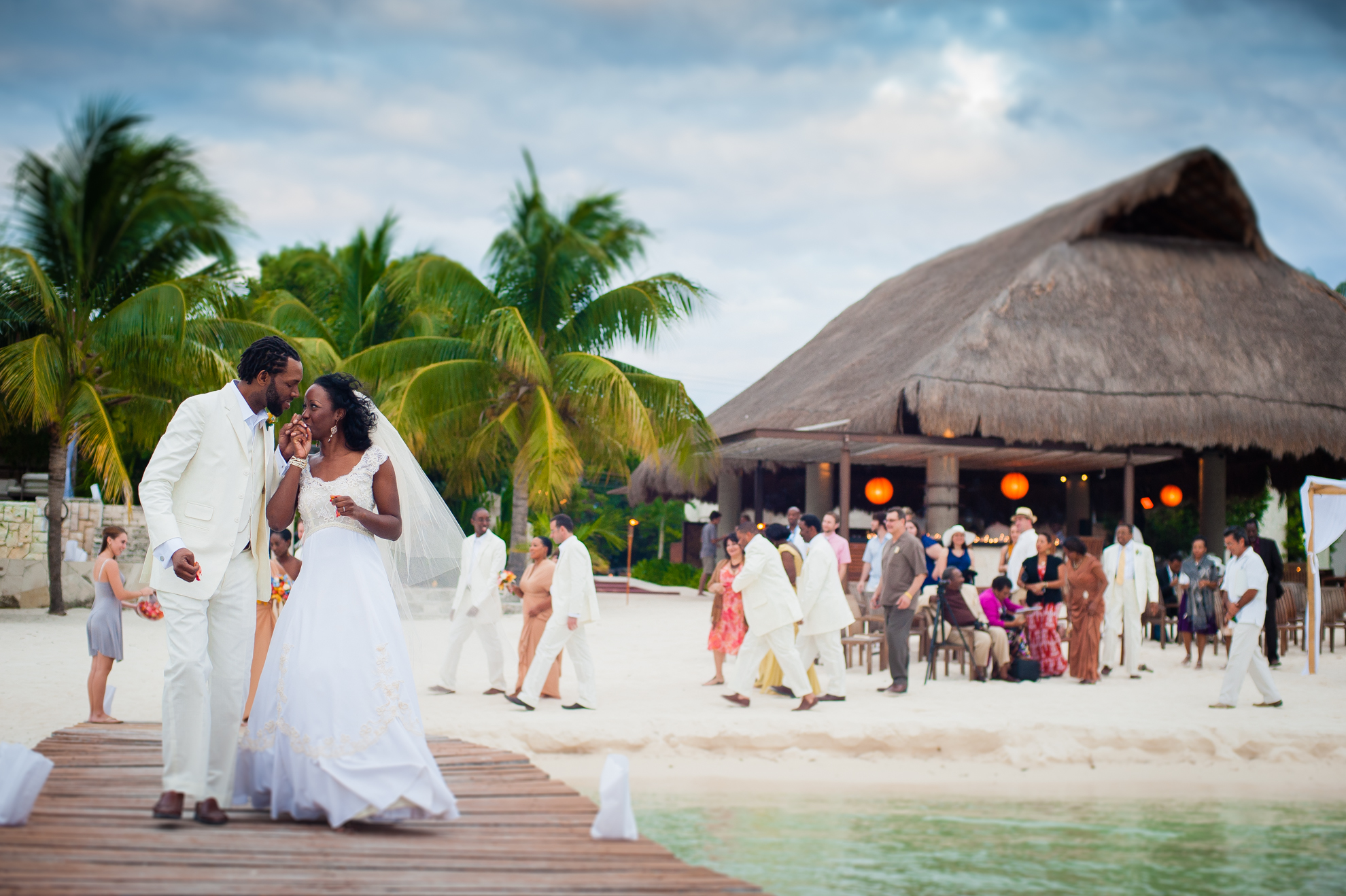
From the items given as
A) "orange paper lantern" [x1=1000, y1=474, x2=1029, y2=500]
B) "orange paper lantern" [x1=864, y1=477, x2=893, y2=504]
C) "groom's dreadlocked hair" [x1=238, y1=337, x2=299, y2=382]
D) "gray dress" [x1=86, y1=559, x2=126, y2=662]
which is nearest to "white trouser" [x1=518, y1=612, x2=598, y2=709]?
"gray dress" [x1=86, y1=559, x2=126, y2=662]

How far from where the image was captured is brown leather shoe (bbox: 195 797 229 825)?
3.94 metres

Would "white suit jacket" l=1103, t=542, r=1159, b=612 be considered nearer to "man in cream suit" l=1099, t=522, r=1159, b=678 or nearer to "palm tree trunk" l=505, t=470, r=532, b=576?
"man in cream suit" l=1099, t=522, r=1159, b=678

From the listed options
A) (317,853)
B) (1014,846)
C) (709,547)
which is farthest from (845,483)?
(317,853)

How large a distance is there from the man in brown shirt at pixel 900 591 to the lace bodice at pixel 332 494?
21.3 ft

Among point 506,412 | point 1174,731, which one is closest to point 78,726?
point 1174,731

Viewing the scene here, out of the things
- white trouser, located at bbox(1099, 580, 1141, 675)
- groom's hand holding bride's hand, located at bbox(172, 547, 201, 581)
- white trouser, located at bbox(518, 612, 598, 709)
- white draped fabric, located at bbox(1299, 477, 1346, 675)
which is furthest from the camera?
white draped fabric, located at bbox(1299, 477, 1346, 675)

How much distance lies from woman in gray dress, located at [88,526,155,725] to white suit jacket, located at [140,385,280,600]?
12.1 feet

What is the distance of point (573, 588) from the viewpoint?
8.78 meters

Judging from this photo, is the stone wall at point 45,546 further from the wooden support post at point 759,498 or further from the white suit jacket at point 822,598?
the wooden support post at point 759,498

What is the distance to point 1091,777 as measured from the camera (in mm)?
7969

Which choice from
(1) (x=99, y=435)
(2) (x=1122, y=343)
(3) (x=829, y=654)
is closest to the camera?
(3) (x=829, y=654)

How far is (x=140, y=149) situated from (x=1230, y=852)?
14.4 metres

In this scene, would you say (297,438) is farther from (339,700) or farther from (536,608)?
(536,608)

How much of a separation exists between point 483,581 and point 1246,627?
6.31m
